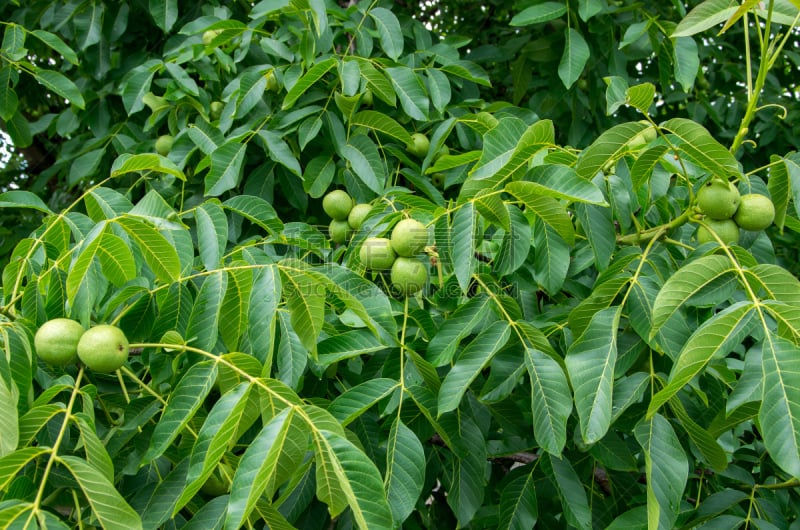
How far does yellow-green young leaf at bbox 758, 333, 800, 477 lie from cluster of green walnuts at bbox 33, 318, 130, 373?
1118 mm

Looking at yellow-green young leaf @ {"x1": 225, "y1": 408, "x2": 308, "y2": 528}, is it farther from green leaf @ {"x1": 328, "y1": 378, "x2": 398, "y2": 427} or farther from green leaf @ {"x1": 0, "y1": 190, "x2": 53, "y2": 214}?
green leaf @ {"x1": 0, "y1": 190, "x2": 53, "y2": 214}

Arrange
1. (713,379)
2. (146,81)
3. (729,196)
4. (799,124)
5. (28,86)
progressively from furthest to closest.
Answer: (28,86) < (799,124) < (146,81) < (713,379) < (729,196)

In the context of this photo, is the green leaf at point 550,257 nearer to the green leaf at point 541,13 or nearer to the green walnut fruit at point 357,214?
the green walnut fruit at point 357,214

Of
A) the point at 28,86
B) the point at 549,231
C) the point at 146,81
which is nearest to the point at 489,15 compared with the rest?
the point at 146,81

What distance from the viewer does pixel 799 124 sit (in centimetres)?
314

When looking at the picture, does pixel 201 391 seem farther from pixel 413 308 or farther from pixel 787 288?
pixel 787 288

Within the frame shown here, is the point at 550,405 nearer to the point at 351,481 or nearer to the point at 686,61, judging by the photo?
the point at 351,481

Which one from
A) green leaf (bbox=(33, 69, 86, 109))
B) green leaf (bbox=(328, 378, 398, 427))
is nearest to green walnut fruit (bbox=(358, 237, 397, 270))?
green leaf (bbox=(328, 378, 398, 427))

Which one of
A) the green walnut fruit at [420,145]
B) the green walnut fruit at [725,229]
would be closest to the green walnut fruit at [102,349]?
the green walnut fruit at [725,229]

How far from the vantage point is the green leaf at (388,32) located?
2.41 metres

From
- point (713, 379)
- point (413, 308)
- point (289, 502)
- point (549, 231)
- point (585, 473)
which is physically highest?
point (549, 231)

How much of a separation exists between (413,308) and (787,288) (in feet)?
2.53

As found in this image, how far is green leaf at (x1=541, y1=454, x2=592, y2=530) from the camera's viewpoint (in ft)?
4.83

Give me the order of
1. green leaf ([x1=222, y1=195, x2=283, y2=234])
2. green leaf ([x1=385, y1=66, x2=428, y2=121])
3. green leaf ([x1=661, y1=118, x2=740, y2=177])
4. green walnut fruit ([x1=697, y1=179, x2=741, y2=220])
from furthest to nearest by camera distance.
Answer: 1. green leaf ([x1=385, y1=66, x2=428, y2=121])
2. green leaf ([x1=222, y1=195, x2=283, y2=234])
3. green walnut fruit ([x1=697, y1=179, x2=741, y2=220])
4. green leaf ([x1=661, y1=118, x2=740, y2=177])
